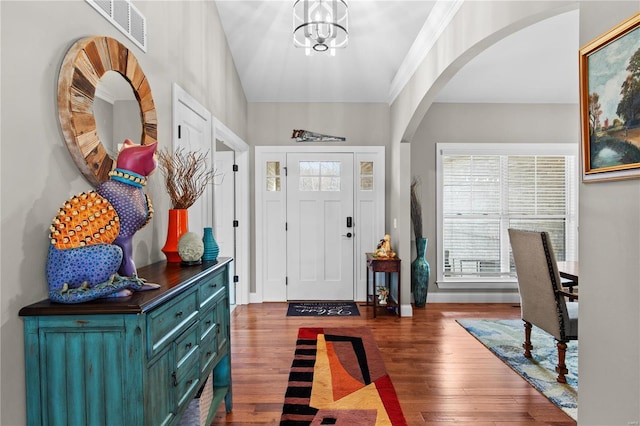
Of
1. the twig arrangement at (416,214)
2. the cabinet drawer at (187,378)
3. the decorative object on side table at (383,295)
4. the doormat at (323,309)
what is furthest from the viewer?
the twig arrangement at (416,214)

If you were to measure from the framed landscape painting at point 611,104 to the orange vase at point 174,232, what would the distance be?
2.05 m

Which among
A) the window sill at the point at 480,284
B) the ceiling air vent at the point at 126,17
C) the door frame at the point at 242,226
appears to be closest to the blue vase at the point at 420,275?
the window sill at the point at 480,284

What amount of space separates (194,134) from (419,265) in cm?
315

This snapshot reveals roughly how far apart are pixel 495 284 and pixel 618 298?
3.98 metres

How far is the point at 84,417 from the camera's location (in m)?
1.24

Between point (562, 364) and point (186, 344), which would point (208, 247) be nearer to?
point (186, 344)

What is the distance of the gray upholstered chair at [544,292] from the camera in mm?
2795

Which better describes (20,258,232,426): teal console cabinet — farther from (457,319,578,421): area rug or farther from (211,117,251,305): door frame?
(211,117,251,305): door frame

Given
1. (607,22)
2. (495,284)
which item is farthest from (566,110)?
(607,22)

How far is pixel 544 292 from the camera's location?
292cm

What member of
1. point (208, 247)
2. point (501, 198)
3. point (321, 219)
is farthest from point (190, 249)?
point (501, 198)

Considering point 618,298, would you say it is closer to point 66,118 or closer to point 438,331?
point 66,118

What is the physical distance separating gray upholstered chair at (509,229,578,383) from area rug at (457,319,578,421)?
0.13 metres

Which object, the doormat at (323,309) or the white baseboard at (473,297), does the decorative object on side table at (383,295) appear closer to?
the doormat at (323,309)
